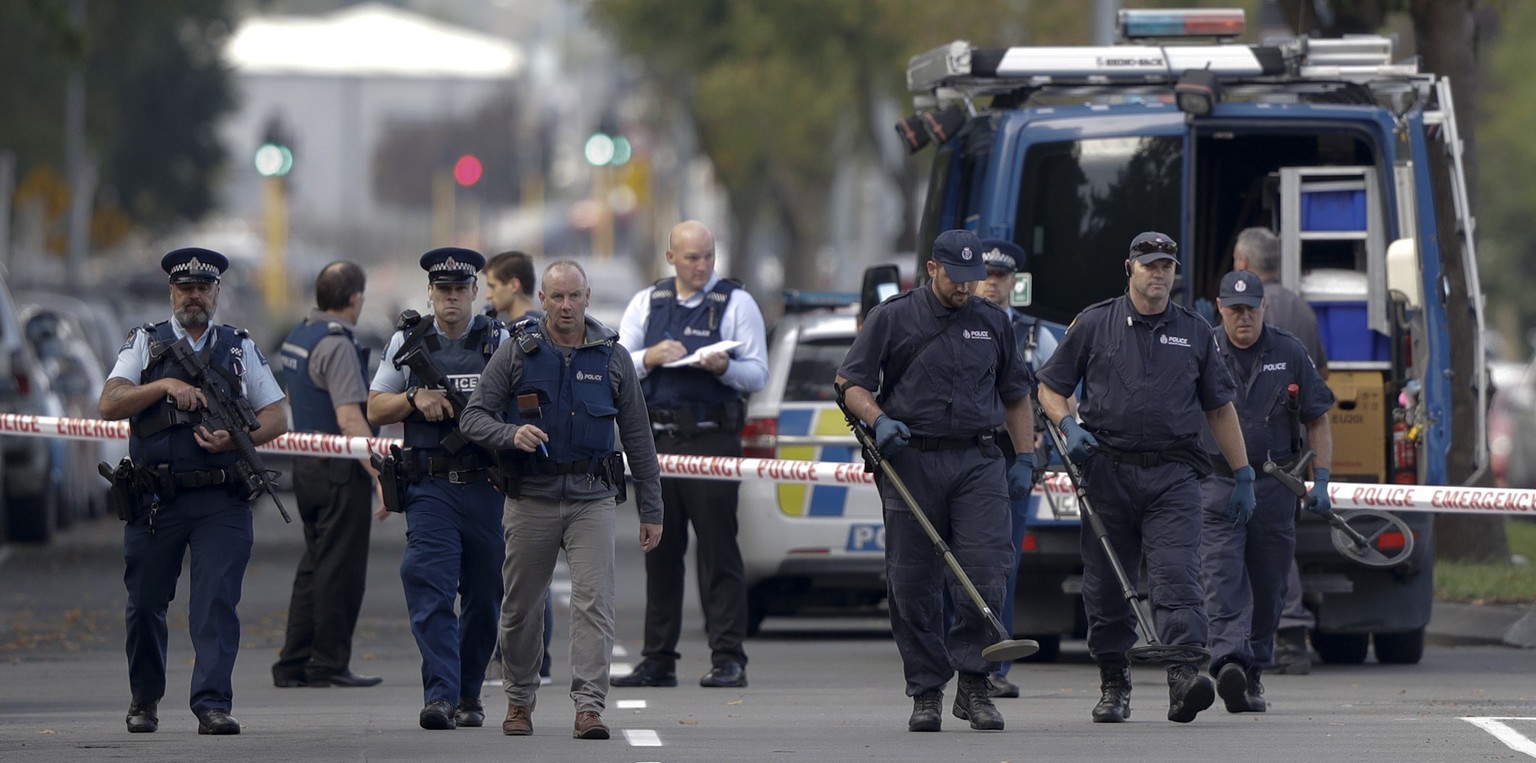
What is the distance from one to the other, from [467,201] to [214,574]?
425ft

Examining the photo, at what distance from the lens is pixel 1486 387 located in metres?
13.9

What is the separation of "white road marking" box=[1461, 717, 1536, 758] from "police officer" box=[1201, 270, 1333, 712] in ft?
3.11

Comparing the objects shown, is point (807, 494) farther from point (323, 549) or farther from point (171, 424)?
point (171, 424)

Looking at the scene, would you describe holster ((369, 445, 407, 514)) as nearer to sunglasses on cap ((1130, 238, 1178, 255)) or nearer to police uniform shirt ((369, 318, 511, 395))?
police uniform shirt ((369, 318, 511, 395))

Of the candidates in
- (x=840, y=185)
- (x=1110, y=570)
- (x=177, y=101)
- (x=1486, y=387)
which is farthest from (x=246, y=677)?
(x=177, y=101)

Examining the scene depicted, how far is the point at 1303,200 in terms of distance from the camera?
12844mm

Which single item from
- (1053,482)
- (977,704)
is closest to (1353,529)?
(1053,482)

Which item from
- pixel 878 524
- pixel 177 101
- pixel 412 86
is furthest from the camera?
pixel 412 86

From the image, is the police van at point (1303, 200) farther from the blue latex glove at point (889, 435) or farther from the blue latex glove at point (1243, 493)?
the blue latex glove at point (889, 435)

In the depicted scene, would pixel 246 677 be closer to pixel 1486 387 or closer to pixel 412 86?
pixel 1486 387

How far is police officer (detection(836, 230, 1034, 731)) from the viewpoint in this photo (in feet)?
33.0

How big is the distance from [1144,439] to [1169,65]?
2.95 meters

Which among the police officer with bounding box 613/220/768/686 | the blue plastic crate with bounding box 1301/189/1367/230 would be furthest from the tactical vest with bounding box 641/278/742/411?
the blue plastic crate with bounding box 1301/189/1367/230

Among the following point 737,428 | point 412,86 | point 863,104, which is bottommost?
point 737,428
